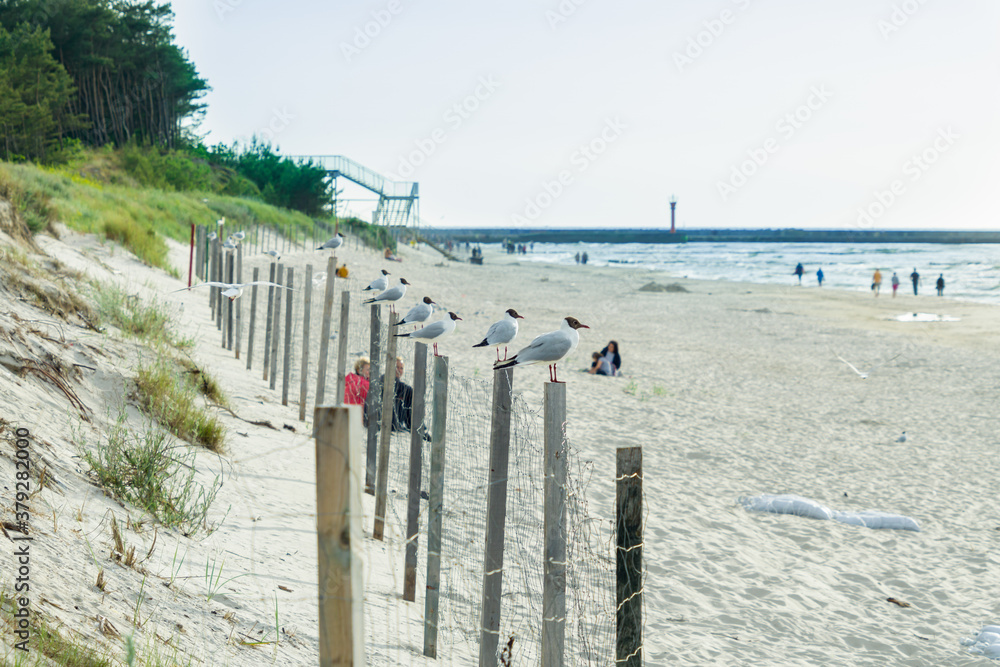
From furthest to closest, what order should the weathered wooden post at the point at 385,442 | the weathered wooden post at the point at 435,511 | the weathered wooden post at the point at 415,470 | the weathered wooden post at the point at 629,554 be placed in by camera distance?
the weathered wooden post at the point at 385,442 < the weathered wooden post at the point at 415,470 < the weathered wooden post at the point at 435,511 < the weathered wooden post at the point at 629,554

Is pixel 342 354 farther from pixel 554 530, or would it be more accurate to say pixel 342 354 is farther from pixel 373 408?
pixel 554 530

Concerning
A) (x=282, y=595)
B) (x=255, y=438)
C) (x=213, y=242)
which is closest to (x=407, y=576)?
(x=282, y=595)

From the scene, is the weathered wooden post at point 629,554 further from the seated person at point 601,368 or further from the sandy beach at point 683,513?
the seated person at point 601,368

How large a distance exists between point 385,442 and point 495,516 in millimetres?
2224

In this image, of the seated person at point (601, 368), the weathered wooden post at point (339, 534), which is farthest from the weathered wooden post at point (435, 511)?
the seated person at point (601, 368)

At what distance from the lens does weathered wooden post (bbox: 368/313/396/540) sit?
18.3 feet

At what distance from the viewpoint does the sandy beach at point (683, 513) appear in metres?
3.49

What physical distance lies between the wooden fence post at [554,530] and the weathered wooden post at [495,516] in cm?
41

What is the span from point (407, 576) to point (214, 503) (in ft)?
4.77

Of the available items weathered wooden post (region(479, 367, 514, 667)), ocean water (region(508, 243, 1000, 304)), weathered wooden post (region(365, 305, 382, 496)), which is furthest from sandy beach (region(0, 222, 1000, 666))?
ocean water (region(508, 243, 1000, 304))

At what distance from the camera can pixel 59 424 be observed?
4551mm

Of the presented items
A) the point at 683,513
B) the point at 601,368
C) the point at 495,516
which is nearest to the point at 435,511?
the point at 495,516

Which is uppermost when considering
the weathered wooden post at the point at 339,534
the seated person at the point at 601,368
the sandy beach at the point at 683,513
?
the weathered wooden post at the point at 339,534

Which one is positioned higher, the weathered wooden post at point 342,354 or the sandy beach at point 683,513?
the weathered wooden post at point 342,354
